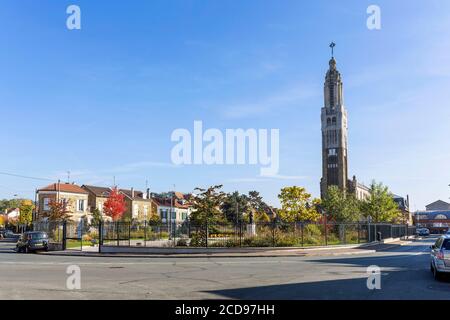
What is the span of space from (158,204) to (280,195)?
4402 centimetres

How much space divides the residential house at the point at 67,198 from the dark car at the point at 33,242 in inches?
1300

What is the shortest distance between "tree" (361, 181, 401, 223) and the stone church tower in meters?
46.1

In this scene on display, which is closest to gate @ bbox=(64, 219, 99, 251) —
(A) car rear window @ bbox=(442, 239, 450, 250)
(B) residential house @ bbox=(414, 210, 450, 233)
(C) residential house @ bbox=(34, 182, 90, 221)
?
(C) residential house @ bbox=(34, 182, 90, 221)

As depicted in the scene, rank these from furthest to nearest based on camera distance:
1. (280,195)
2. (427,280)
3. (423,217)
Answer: (423,217) < (280,195) < (427,280)

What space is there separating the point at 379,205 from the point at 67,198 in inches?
1970

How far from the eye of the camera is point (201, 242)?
3203 centimetres

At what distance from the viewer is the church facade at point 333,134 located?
122 meters

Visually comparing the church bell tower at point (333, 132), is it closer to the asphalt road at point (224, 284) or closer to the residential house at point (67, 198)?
the residential house at point (67, 198)

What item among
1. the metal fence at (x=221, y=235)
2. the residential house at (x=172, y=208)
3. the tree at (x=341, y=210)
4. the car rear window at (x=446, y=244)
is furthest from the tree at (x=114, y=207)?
the car rear window at (x=446, y=244)

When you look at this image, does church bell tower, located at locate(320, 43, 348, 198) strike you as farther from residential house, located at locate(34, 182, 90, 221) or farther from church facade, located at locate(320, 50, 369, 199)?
residential house, located at locate(34, 182, 90, 221)

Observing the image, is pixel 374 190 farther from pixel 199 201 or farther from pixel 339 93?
pixel 339 93

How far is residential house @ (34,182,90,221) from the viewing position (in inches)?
2837

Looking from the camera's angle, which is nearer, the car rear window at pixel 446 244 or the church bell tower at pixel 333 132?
the car rear window at pixel 446 244

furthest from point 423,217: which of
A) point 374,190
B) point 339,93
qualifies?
point 374,190
